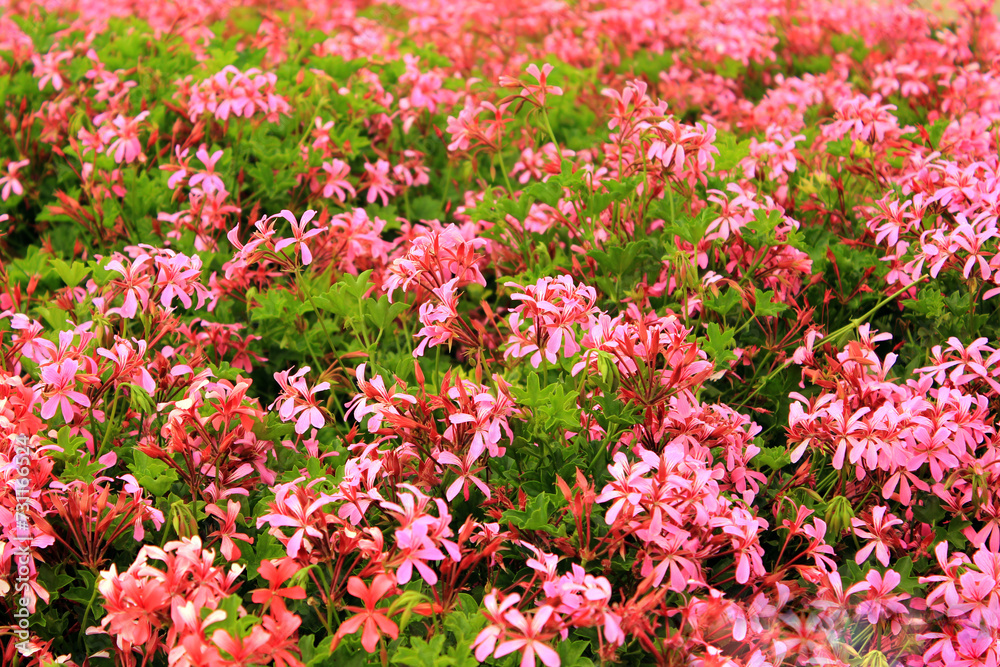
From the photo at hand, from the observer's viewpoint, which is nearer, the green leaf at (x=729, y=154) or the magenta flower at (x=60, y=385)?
the magenta flower at (x=60, y=385)

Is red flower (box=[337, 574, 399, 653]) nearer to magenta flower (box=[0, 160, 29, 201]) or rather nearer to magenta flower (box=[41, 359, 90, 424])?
magenta flower (box=[41, 359, 90, 424])

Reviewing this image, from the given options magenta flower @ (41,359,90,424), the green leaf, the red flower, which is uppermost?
the green leaf

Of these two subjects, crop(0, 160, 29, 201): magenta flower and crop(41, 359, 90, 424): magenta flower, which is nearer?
crop(41, 359, 90, 424): magenta flower

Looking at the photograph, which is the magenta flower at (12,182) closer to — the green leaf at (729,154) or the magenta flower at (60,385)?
the magenta flower at (60,385)

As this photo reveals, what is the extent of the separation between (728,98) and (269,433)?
4280 mm

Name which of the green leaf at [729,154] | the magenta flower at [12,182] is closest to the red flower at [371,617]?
the green leaf at [729,154]

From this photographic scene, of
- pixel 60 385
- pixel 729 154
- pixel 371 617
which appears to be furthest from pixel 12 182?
pixel 729 154

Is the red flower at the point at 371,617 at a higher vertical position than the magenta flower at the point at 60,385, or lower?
lower

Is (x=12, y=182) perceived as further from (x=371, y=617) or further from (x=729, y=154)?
(x=729, y=154)

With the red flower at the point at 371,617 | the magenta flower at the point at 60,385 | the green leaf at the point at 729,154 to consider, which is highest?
the green leaf at the point at 729,154

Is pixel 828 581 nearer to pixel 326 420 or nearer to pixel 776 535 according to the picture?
pixel 776 535

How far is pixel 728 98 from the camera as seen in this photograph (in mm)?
5477

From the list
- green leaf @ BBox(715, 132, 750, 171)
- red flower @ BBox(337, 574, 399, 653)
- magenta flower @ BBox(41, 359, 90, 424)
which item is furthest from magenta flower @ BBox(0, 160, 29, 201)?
green leaf @ BBox(715, 132, 750, 171)

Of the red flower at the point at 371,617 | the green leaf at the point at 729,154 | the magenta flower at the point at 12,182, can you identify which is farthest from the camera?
the magenta flower at the point at 12,182
